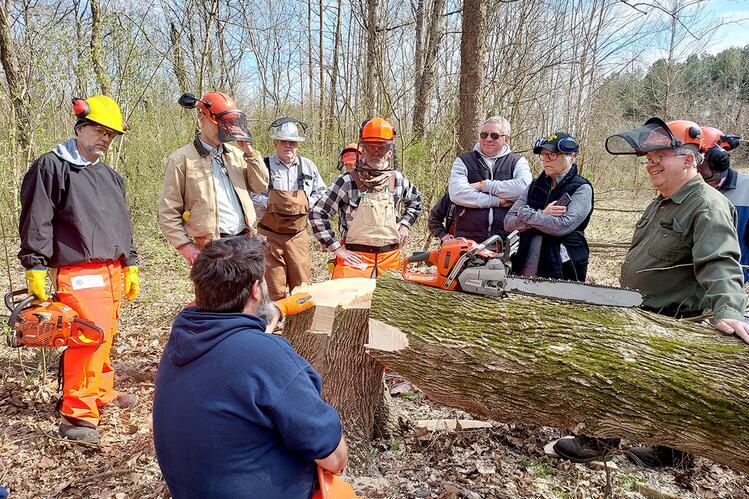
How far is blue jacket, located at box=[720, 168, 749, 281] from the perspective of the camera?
3.30 m

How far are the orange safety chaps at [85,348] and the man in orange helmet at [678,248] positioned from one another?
9.63 feet

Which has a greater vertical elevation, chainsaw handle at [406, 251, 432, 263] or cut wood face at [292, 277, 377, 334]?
chainsaw handle at [406, 251, 432, 263]

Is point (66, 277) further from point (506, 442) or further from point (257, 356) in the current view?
point (506, 442)

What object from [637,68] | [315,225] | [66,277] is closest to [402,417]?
[315,225]

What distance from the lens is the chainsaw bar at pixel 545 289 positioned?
7.42 feet

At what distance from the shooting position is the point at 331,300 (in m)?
2.45

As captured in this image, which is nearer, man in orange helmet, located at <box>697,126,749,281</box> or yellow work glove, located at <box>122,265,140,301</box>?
yellow work glove, located at <box>122,265,140,301</box>

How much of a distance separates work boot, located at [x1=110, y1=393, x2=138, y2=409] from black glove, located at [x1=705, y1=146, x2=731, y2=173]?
4.51 metres

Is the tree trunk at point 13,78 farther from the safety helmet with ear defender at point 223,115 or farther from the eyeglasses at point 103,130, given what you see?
the safety helmet with ear defender at point 223,115

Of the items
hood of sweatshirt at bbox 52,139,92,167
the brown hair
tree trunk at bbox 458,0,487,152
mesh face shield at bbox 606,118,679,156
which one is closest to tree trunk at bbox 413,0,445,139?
tree trunk at bbox 458,0,487,152

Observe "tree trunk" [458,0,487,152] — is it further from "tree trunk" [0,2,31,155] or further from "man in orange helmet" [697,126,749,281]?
"tree trunk" [0,2,31,155]

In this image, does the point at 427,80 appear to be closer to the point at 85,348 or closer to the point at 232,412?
the point at 85,348

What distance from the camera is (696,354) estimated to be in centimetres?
194

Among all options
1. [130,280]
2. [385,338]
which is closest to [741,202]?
[385,338]
